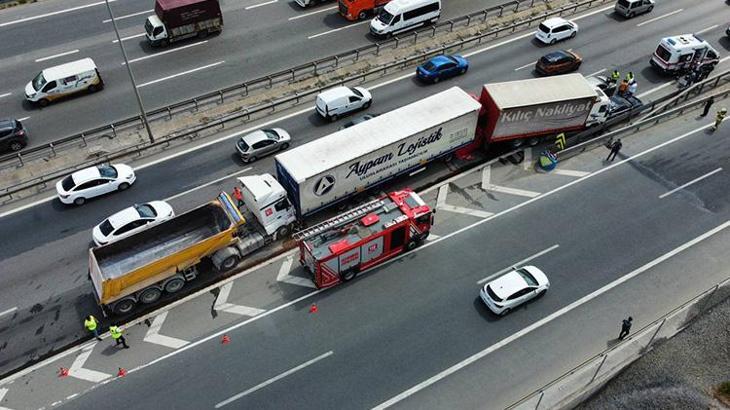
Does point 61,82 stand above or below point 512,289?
above

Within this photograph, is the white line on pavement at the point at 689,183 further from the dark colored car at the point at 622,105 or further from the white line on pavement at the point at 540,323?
the dark colored car at the point at 622,105

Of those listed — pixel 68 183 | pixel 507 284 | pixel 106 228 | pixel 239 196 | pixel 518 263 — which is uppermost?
pixel 106 228

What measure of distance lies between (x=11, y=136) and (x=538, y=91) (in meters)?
35.2

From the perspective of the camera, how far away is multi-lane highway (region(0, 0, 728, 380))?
29172mm

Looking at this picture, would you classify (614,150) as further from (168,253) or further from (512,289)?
(168,253)

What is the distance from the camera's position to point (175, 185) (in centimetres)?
3672

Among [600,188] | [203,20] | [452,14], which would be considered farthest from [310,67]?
[600,188]

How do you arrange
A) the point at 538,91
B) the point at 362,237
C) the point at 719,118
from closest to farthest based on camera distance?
the point at 362,237, the point at 538,91, the point at 719,118

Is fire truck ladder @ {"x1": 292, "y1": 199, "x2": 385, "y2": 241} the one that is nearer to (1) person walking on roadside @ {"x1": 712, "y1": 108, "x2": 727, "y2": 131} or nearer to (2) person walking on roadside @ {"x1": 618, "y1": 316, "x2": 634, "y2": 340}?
(2) person walking on roadside @ {"x1": 618, "y1": 316, "x2": 634, "y2": 340}

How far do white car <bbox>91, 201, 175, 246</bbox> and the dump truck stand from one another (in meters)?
21.7

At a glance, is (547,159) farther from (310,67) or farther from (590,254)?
(310,67)

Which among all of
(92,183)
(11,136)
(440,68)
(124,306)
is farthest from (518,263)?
(11,136)

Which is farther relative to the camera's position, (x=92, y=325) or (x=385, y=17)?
(x=385, y=17)

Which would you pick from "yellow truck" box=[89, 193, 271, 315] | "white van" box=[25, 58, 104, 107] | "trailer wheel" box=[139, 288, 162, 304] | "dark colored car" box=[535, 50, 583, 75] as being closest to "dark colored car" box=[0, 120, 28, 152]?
"white van" box=[25, 58, 104, 107]
